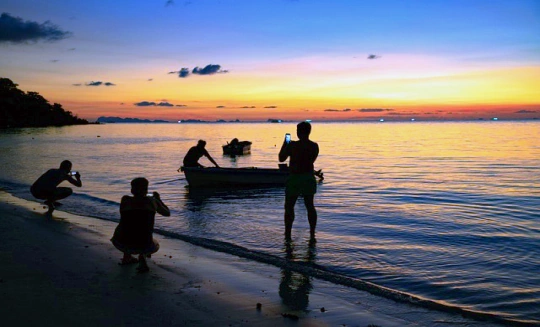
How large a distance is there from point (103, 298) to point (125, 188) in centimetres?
1593

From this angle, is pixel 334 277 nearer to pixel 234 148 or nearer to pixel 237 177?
pixel 237 177

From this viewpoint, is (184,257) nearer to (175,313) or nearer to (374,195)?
(175,313)

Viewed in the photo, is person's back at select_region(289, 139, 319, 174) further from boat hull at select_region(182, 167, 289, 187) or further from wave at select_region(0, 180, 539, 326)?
boat hull at select_region(182, 167, 289, 187)

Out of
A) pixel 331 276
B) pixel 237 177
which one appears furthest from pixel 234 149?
pixel 331 276

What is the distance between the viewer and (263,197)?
17.4 meters

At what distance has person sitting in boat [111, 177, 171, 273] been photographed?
6.53m

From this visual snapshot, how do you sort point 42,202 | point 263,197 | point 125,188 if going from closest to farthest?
point 42,202, point 263,197, point 125,188

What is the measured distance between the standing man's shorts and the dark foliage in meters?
144

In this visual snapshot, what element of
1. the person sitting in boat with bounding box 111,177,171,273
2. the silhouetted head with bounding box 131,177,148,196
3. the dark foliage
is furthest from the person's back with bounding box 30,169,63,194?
the dark foliage

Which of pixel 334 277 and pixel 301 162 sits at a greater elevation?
pixel 301 162

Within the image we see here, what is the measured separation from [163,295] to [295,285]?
6.27ft

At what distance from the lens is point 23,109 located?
14725 centimetres

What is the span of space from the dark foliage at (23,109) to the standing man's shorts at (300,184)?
472 feet

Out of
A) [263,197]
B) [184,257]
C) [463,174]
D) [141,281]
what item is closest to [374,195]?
[263,197]
